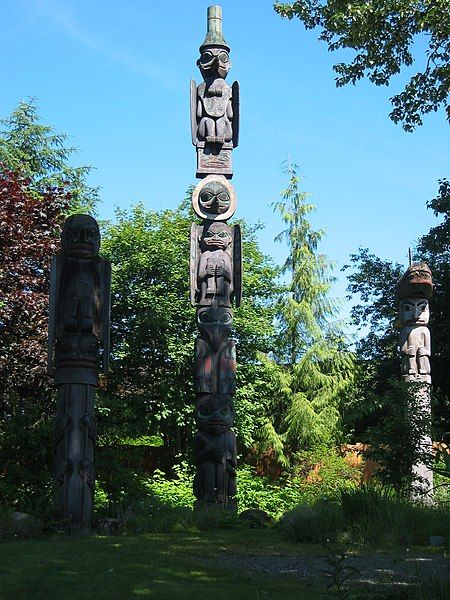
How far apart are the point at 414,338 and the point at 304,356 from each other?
32.4 feet

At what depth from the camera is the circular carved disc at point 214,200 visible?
11.4 meters

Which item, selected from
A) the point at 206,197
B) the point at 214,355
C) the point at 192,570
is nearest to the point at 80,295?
the point at 214,355

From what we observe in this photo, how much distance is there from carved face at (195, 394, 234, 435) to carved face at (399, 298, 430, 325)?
4.07 m

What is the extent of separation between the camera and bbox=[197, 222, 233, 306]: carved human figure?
36.4 feet

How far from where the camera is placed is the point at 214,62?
39.9 ft

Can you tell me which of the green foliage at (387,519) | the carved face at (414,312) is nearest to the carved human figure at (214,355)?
the green foliage at (387,519)

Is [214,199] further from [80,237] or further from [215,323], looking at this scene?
[80,237]

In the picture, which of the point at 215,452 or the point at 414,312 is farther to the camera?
the point at 414,312

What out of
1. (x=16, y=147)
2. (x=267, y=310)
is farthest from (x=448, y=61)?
(x=16, y=147)

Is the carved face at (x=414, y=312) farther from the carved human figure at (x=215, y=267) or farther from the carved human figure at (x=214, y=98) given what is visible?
the carved human figure at (x=214, y=98)

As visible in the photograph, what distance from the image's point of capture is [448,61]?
14945 mm

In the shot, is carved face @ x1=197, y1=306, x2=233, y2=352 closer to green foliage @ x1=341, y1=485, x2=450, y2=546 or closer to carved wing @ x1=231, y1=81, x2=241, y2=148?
carved wing @ x1=231, y1=81, x2=241, y2=148

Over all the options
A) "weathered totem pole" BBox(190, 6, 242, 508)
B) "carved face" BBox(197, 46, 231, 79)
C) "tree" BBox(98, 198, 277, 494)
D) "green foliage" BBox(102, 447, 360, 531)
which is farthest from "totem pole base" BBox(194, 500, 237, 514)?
"tree" BBox(98, 198, 277, 494)

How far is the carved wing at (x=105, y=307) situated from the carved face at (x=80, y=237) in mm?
232
